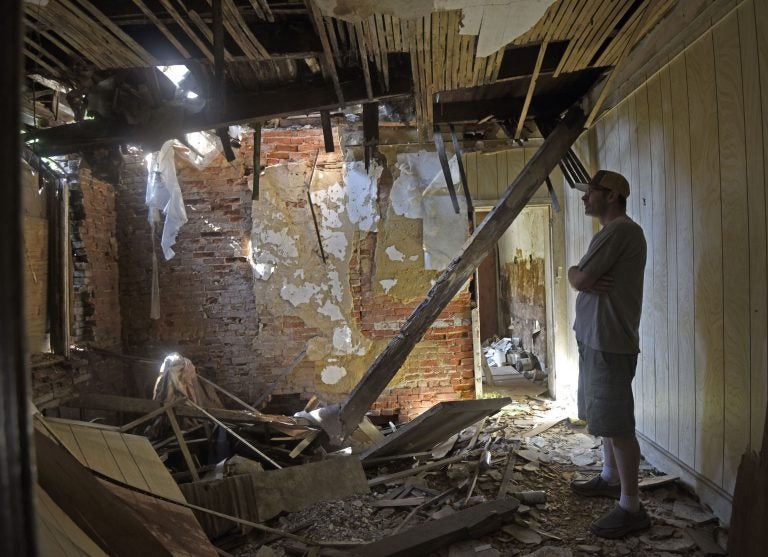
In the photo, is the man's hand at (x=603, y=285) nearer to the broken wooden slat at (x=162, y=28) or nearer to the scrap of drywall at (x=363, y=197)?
the broken wooden slat at (x=162, y=28)

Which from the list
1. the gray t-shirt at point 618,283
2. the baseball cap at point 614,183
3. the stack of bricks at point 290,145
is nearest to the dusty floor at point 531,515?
the gray t-shirt at point 618,283

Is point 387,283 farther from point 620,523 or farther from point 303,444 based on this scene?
point 620,523

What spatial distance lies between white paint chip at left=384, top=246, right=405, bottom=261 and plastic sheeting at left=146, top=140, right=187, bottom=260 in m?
2.10

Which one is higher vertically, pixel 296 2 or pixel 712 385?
pixel 296 2

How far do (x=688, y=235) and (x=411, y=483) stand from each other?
2207mm

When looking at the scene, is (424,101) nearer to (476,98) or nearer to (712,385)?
(476,98)

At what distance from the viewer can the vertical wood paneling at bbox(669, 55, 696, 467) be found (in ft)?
8.49

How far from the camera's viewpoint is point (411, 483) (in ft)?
9.78

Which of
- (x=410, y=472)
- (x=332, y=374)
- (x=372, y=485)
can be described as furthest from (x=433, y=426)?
(x=332, y=374)

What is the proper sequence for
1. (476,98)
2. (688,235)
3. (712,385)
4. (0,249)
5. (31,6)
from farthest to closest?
(476,98)
(688,235)
(712,385)
(31,6)
(0,249)

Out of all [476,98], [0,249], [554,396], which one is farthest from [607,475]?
[0,249]

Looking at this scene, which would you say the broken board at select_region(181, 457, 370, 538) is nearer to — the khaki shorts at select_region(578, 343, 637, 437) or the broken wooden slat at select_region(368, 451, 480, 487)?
the broken wooden slat at select_region(368, 451, 480, 487)

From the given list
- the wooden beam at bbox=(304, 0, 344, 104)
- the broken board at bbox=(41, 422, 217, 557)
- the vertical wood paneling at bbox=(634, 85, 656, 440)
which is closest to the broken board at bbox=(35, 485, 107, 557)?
the broken board at bbox=(41, 422, 217, 557)

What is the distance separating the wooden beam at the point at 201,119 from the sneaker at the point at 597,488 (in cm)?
255
